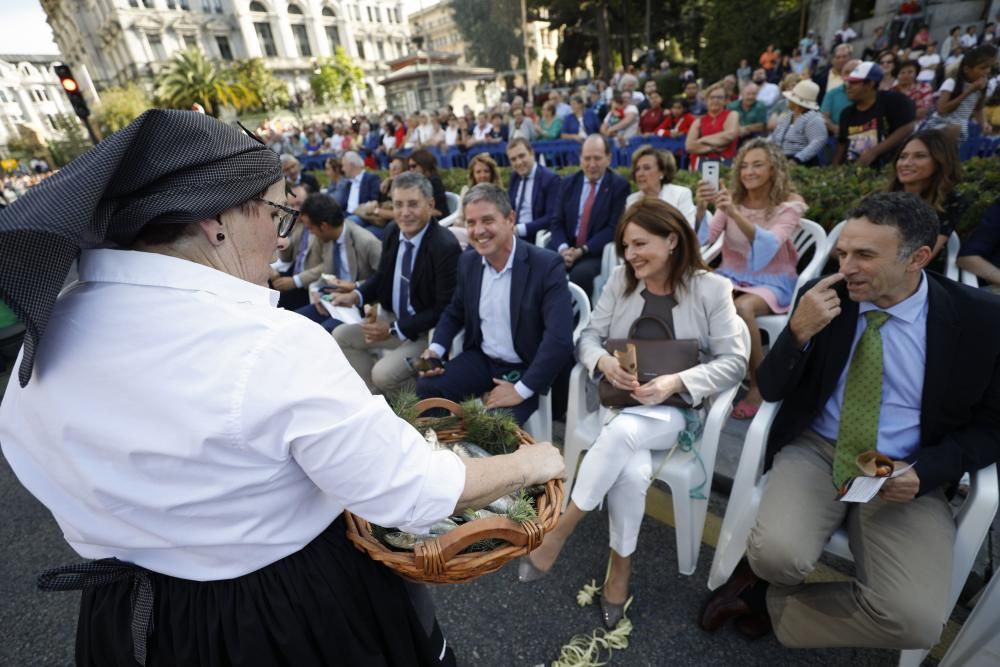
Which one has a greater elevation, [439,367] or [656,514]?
[439,367]

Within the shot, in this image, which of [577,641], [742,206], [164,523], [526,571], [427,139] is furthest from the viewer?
[427,139]

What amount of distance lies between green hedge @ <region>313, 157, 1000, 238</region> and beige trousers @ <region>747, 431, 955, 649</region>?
2306 mm

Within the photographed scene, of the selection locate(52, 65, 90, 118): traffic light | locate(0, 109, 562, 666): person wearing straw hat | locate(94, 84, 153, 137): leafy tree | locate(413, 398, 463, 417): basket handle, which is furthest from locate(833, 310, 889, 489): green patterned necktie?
locate(94, 84, 153, 137): leafy tree

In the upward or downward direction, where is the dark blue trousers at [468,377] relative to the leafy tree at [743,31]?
downward

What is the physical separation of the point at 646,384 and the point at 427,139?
1123 cm

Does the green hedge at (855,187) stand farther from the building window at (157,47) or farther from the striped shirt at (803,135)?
the building window at (157,47)

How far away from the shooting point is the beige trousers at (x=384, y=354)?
11.0ft

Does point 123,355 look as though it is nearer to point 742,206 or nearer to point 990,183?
point 742,206

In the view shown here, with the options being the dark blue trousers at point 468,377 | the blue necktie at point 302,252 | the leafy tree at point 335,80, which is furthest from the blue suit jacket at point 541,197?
the leafy tree at point 335,80

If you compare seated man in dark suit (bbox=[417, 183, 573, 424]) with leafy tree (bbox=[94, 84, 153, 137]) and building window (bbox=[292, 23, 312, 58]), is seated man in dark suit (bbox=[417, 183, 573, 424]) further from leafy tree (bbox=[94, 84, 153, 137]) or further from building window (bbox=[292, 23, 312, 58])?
building window (bbox=[292, 23, 312, 58])

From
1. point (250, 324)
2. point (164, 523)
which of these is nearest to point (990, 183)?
point (250, 324)

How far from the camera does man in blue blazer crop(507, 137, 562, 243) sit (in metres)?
4.96

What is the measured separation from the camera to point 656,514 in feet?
8.35

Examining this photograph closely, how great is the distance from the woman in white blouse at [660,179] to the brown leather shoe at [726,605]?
2819 mm
